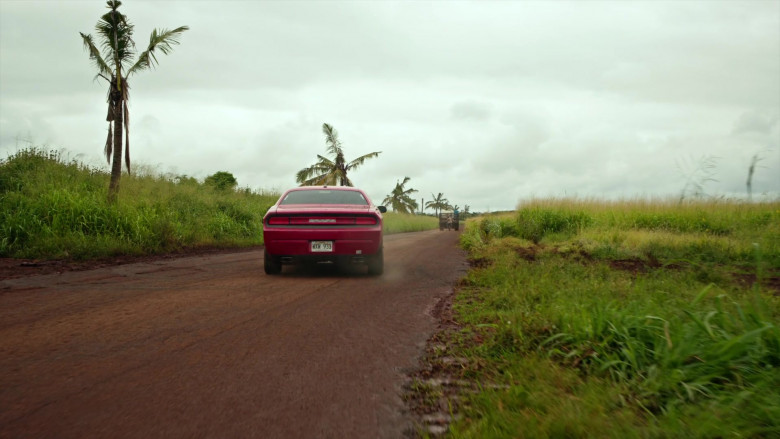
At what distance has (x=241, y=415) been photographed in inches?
81.3

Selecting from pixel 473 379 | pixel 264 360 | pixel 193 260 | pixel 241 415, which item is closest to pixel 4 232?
pixel 193 260

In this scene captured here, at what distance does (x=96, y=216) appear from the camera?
9.38 meters

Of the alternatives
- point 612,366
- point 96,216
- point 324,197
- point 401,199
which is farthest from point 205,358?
point 401,199

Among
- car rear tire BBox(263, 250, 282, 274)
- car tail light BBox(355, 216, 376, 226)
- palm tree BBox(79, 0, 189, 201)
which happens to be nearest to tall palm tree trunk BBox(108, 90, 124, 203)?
palm tree BBox(79, 0, 189, 201)

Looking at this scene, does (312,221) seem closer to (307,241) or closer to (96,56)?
(307,241)

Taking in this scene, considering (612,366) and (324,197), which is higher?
(324,197)

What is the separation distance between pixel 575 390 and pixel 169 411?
6.50 ft

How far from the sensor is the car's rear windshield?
7172mm

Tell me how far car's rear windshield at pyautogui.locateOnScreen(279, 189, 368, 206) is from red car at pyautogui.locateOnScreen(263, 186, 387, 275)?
0.52m

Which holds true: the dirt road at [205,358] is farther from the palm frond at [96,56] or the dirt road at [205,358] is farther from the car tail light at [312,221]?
the palm frond at [96,56]

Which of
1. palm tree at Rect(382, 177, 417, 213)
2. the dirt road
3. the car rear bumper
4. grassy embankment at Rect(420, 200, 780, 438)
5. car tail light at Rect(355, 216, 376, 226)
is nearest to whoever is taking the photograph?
grassy embankment at Rect(420, 200, 780, 438)

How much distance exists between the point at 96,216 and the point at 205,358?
8.35 m

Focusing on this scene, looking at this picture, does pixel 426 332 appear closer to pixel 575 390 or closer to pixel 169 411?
pixel 575 390

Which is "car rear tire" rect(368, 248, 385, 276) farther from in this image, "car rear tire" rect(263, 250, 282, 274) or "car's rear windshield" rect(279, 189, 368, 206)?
"car rear tire" rect(263, 250, 282, 274)
